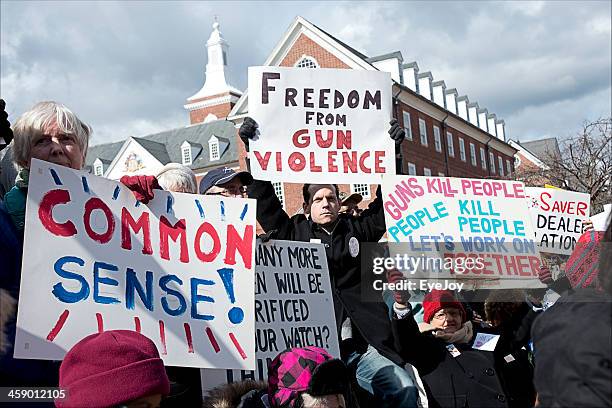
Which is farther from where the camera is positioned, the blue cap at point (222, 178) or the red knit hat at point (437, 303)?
the red knit hat at point (437, 303)

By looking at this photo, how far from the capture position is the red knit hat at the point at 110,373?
220cm

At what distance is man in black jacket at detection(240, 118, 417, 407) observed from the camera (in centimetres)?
437

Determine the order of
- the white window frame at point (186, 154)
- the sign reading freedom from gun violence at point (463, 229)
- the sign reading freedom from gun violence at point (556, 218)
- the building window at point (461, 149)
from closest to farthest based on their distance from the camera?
the sign reading freedom from gun violence at point (463, 229)
the sign reading freedom from gun violence at point (556, 218)
the building window at point (461, 149)
the white window frame at point (186, 154)

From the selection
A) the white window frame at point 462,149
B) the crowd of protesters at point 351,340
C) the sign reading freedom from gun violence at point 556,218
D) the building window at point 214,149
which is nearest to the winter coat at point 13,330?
the crowd of protesters at point 351,340

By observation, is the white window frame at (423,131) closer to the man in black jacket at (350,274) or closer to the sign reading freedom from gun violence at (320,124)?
the sign reading freedom from gun violence at (320,124)

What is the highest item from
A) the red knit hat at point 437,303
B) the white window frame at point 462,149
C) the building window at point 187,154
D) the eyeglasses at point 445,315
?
the building window at point 187,154

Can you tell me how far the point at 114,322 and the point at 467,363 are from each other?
2607 mm

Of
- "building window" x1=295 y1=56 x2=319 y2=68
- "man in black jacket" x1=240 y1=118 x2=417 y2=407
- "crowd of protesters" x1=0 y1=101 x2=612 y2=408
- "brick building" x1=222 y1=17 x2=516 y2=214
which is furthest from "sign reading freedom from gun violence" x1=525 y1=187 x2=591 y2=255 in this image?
"building window" x1=295 y1=56 x2=319 y2=68

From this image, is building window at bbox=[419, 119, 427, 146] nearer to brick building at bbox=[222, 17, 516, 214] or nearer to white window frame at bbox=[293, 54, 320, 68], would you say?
brick building at bbox=[222, 17, 516, 214]

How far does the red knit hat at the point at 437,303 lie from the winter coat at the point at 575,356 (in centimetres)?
352

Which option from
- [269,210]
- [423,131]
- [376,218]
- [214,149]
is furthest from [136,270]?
[214,149]

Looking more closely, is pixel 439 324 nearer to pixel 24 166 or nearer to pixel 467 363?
pixel 467 363

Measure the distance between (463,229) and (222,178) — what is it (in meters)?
1.90

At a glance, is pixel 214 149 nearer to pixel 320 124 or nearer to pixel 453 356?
pixel 320 124
